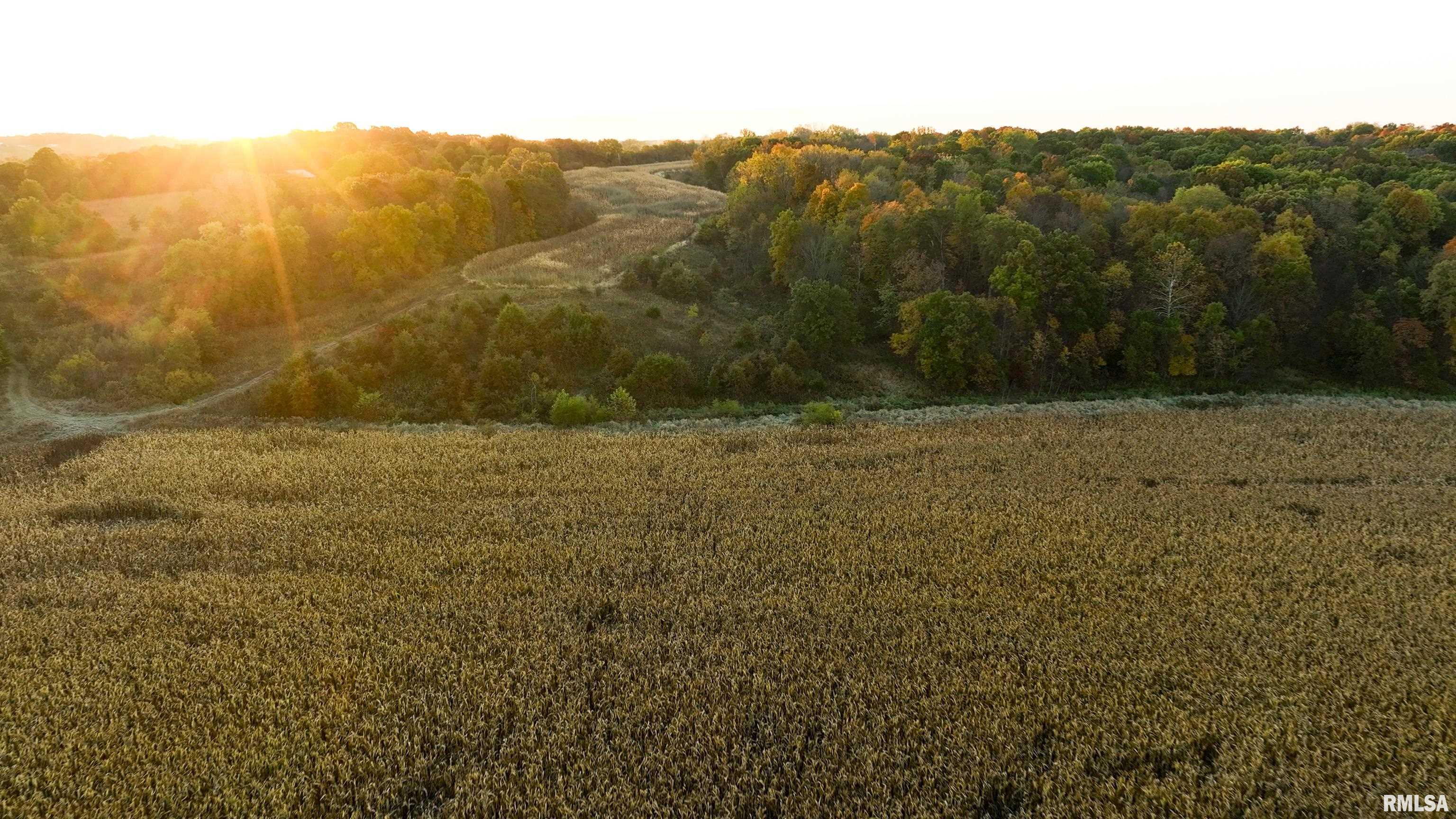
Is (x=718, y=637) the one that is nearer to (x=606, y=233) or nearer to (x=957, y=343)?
(x=957, y=343)

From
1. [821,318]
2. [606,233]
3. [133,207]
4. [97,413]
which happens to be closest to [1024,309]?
[821,318]

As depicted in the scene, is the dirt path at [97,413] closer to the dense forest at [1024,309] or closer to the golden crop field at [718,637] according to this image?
the dense forest at [1024,309]

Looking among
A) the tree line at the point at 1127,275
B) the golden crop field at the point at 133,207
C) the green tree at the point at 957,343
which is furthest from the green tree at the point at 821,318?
the golden crop field at the point at 133,207

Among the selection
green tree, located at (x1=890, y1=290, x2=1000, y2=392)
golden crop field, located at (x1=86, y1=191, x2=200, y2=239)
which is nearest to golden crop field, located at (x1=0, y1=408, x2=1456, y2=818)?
green tree, located at (x1=890, y1=290, x2=1000, y2=392)

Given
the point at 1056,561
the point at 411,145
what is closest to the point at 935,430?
the point at 1056,561

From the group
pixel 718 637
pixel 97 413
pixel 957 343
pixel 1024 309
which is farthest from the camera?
pixel 1024 309

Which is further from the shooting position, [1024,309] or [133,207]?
[133,207]
